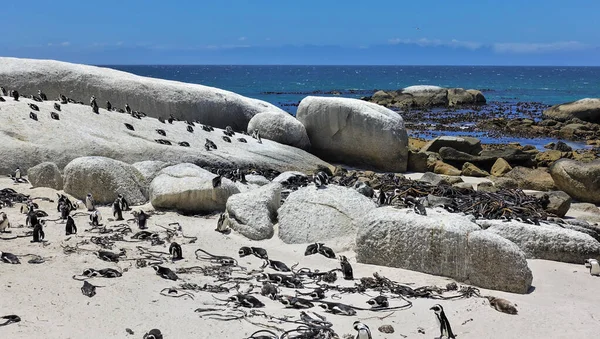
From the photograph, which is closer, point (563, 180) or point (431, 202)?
point (431, 202)

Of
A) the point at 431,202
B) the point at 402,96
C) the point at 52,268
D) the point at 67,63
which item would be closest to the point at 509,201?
the point at 431,202

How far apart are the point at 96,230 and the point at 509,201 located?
287 inches

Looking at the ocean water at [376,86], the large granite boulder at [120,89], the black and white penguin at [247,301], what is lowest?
the ocean water at [376,86]

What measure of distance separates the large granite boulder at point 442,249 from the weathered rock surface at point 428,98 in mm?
41878

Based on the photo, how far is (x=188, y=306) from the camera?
7.50m

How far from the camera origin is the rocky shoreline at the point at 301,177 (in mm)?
9258

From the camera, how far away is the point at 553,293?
8516 millimetres

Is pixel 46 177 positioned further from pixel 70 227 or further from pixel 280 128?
pixel 280 128

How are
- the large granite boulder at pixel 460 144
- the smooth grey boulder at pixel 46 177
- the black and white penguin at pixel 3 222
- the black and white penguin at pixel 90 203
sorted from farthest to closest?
the large granite boulder at pixel 460 144 < the smooth grey boulder at pixel 46 177 < the black and white penguin at pixel 90 203 < the black and white penguin at pixel 3 222

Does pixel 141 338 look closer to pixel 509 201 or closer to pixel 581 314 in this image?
pixel 581 314

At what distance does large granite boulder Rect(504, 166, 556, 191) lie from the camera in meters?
16.8

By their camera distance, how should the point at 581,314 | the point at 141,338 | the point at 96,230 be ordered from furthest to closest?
1. the point at 96,230
2. the point at 581,314
3. the point at 141,338

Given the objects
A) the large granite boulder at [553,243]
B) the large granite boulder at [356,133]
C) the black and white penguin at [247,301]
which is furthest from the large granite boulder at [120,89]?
the black and white penguin at [247,301]

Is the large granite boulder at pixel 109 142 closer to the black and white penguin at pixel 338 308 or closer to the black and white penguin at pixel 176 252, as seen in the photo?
the black and white penguin at pixel 176 252
